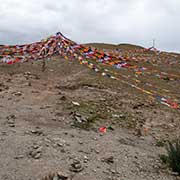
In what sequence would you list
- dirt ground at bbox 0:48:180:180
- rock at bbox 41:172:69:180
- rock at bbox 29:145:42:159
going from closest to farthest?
rock at bbox 41:172:69:180 < dirt ground at bbox 0:48:180:180 < rock at bbox 29:145:42:159

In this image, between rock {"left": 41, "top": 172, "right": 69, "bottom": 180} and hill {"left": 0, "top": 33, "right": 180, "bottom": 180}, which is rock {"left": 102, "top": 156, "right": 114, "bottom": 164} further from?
rock {"left": 41, "top": 172, "right": 69, "bottom": 180}

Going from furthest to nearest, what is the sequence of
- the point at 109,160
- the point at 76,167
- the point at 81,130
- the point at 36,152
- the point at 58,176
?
1. the point at 81,130
2. the point at 109,160
3. the point at 36,152
4. the point at 76,167
5. the point at 58,176

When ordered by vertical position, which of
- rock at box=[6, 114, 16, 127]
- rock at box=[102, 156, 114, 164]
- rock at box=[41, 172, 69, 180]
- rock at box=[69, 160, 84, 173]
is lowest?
rock at box=[102, 156, 114, 164]

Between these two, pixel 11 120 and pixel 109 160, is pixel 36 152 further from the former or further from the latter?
pixel 11 120

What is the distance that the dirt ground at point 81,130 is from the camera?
442 centimetres


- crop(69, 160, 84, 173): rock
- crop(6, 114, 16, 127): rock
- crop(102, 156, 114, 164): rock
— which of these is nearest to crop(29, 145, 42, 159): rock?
crop(69, 160, 84, 173): rock

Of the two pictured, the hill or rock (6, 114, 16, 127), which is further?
rock (6, 114, 16, 127)

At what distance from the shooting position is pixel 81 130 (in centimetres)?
632

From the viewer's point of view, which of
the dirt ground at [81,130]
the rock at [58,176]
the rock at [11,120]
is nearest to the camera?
the rock at [58,176]

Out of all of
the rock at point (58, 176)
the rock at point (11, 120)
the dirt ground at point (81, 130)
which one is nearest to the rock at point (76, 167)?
the dirt ground at point (81, 130)

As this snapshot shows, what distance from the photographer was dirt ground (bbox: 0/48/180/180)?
174 inches

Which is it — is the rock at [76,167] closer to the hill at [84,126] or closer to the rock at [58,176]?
the hill at [84,126]

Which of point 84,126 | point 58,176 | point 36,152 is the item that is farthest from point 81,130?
point 58,176

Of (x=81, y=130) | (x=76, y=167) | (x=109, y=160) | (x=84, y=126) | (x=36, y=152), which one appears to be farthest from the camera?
(x=84, y=126)
